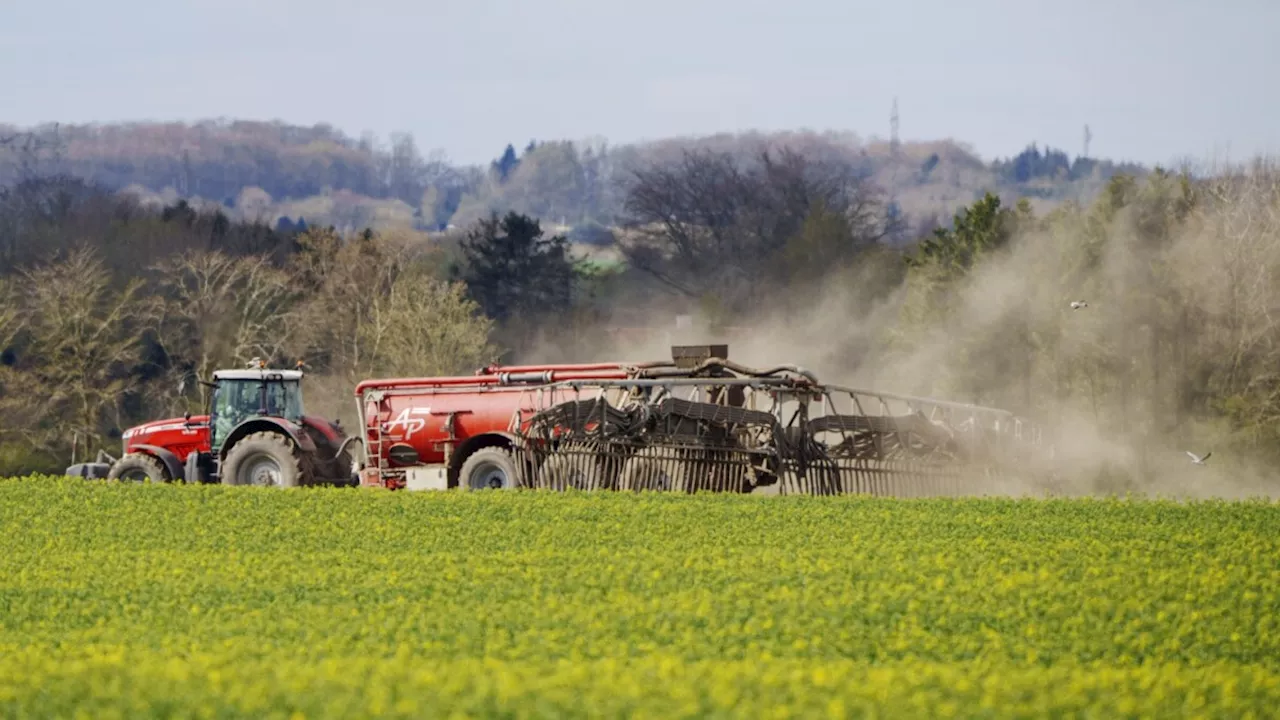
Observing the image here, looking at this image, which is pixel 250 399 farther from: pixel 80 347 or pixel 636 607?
pixel 80 347

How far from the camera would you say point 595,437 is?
2869 centimetres

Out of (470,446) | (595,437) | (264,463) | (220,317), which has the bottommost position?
(264,463)

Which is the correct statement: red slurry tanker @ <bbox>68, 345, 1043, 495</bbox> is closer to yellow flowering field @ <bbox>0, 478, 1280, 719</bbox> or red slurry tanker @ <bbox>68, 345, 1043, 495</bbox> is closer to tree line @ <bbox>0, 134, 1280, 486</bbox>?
yellow flowering field @ <bbox>0, 478, 1280, 719</bbox>

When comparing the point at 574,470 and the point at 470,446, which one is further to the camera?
the point at 470,446

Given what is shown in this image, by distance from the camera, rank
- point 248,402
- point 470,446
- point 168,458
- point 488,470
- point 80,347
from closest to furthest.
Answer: point 488,470 → point 470,446 → point 248,402 → point 168,458 → point 80,347

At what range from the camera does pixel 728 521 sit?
21688 mm

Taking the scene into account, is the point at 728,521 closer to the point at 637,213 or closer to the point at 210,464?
Answer: the point at 210,464

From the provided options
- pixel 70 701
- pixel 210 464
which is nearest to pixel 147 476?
pixel 210 464

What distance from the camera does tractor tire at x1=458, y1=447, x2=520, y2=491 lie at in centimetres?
2994

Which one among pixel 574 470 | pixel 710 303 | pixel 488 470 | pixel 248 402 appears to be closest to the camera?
pixel 574 470

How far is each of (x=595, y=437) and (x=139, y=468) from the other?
9.43 m

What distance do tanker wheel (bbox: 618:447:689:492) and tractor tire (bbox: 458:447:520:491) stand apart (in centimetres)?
237

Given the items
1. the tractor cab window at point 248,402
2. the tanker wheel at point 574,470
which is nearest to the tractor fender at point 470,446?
the tanker wheel at point 574,470

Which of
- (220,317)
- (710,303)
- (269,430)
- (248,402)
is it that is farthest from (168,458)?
A: (710,303)
